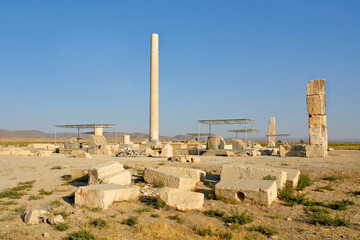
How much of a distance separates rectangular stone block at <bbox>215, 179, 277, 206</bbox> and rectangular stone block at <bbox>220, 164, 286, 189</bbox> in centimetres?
104

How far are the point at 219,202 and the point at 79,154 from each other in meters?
12.9

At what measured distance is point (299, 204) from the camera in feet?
22.7

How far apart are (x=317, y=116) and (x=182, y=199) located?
13.4 meters

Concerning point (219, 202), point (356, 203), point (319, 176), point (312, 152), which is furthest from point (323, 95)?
point (219, 202)

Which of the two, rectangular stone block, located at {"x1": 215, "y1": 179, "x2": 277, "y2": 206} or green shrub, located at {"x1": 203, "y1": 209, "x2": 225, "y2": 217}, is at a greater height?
rectangular stone block, located at {"x1": 215, "y1": 179, "x2": 277, "y2": 206}

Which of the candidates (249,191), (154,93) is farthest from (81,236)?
(154,93)

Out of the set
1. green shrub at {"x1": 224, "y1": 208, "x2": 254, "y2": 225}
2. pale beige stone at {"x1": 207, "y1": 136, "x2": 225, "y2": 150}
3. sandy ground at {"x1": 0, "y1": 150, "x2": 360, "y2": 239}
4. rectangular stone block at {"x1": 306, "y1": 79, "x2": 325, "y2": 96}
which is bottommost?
sandy ground at {"x1": 0, "y1": 150, "x2": 360, "y2": 239}

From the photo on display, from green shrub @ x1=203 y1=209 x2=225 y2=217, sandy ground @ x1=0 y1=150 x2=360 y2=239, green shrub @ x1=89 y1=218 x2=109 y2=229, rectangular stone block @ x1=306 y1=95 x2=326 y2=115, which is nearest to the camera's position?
sandy ground @ x1=0 y1=150 x2=360 y2=239

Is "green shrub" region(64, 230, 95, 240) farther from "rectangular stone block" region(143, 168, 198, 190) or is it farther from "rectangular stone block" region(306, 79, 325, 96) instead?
"rectangular stone block" region(306, 79, 325, 96)

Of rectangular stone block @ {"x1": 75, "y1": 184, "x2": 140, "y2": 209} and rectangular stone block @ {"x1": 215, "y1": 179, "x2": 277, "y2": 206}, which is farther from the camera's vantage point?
rectangular stone block @ {"x1": 215, "y1": 179, "x2": 277, "y2": 206}

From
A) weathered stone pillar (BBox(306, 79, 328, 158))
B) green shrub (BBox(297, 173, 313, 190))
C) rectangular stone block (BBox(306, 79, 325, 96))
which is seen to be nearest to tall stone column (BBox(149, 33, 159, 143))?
weathered stone pillar (BBox(306, 79, 328, 158))

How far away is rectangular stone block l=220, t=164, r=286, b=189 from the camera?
8.08 metres

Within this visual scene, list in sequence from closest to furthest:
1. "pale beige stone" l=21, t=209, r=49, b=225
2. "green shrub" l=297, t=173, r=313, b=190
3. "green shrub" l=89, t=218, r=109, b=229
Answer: "green shrub" l=89, t=218, r=109, b=229, "pale beige stone" l=21, t=209, r=49, b=225, "green shrub" l=297, t=173, r=313, b=190

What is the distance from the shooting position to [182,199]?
254 inches
